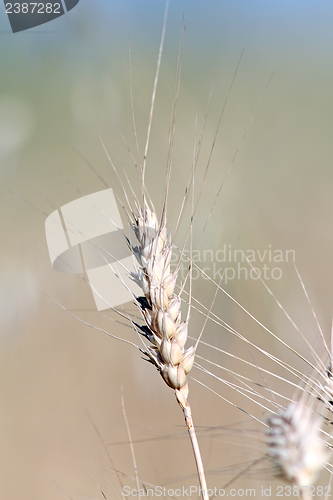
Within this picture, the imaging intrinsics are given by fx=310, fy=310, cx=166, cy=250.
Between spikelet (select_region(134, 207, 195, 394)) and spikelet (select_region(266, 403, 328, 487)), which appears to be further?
spikelet (select_region(134, 207, 195, 394))

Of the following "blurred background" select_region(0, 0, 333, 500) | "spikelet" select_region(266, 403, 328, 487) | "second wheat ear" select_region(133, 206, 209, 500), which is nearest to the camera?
"spikelet" select_region(266, 403, 328, 487)

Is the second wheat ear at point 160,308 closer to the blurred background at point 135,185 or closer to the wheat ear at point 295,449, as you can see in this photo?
the wheat ear at point 295,449

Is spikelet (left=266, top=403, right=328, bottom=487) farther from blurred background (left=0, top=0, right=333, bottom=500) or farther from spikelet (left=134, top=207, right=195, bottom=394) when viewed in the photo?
blurred background (left=0, top=0, right=333, bottom=500)

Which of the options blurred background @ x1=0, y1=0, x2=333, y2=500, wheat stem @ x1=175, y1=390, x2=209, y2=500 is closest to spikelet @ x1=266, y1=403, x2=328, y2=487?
wheat stem @ x1=175, y1=390, x2=209, y2=500

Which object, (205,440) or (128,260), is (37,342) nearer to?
(205,440)

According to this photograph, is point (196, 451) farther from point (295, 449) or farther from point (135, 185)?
point (135, 185)

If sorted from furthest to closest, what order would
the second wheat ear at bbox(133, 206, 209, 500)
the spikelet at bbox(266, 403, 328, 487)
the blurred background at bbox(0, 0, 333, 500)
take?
the blurred background at bbox(0, 0, 333, 500) → the second wheat ear at bbox(133, 206, 209, 500) → the spikelet at bbox(266, 403, 328, 487)

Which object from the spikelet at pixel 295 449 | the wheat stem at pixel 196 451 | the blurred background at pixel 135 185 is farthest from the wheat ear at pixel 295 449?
the blurred background at pixel 135 185
